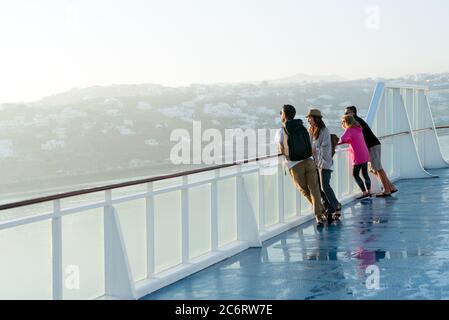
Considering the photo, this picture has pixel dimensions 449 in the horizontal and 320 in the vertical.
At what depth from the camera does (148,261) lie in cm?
571

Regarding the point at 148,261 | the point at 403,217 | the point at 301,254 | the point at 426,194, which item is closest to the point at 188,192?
the point at 148,261

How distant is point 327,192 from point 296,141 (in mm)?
1207

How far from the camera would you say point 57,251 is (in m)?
4.49

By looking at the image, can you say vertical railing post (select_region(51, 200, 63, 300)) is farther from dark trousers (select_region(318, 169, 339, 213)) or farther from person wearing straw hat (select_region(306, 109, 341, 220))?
dark trousers (select_region(318, 169, 339, 213))

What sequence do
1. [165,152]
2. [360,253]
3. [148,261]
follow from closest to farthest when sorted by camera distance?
[148,261] → [360,253] → [165,152]

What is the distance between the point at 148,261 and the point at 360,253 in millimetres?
2205

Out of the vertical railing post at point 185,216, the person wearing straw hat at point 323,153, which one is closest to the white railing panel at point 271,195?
the person wearing straw hat at point 323,153

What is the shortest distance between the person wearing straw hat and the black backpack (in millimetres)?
537

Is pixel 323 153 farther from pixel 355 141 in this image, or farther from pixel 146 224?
pixel 146 224

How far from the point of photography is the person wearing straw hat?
8.61 m

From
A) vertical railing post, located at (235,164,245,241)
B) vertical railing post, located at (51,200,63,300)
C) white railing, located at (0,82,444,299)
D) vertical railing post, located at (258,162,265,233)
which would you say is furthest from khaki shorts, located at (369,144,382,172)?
vertical railing post, located at (51,200,63,300)

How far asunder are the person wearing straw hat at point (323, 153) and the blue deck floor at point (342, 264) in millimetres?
300
